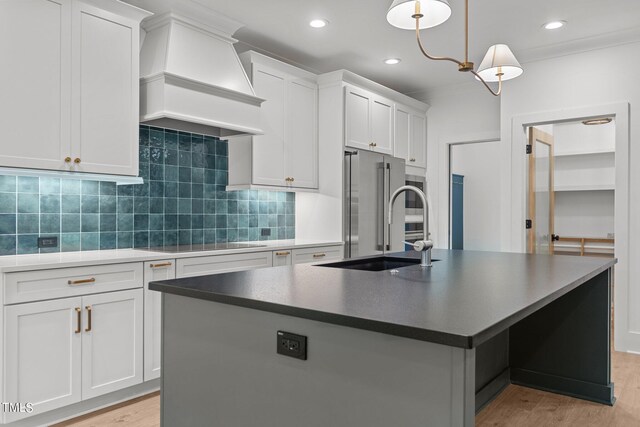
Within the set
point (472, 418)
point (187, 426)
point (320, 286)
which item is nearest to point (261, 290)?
point (320, 286)

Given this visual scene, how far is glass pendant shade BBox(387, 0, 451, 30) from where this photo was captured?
220cm

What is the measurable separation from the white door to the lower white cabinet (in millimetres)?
45

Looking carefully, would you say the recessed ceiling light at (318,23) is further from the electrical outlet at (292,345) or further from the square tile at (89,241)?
the electrical outlet at (292,345)

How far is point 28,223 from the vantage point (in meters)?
2.90

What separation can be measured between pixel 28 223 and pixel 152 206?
85 cm

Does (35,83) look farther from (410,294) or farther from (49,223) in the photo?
(410,294)

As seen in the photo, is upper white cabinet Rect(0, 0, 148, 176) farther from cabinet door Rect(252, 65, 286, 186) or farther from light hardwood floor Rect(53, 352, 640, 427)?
light hardwood floor Rect(53, 352, 640, 427)

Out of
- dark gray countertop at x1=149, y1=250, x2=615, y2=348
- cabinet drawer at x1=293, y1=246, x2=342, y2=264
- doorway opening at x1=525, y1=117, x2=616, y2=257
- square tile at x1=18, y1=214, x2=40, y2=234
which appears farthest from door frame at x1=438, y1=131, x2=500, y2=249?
square tile at x1=18, y1=214, x2=40, y2=234

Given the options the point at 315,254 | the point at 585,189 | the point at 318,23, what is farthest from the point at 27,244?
the point at 585,189

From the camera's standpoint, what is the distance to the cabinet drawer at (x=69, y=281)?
7.79 ft

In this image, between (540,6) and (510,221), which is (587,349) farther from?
(540,6)

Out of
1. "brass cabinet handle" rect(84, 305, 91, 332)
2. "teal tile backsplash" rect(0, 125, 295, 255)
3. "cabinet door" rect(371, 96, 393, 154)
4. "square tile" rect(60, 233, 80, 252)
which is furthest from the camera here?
"cabinet door" rect(371, 96, 393, 154)

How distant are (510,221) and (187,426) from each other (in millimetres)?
3886

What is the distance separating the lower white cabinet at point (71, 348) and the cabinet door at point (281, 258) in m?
1.12
